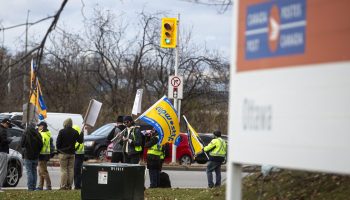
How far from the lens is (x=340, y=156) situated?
3752 millimetres

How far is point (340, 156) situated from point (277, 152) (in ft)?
1.79

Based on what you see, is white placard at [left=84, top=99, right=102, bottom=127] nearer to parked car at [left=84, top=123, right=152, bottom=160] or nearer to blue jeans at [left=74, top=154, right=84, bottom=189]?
blue jeans at [left=74, top=154, right=84, bottom=189]

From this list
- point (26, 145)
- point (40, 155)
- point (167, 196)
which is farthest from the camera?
point (40, 155)

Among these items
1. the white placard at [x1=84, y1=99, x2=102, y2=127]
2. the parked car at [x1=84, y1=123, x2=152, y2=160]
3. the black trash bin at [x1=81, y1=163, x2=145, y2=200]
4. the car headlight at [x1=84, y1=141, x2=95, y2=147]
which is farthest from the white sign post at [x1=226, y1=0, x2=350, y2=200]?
the car headlight at [x1=84, y1=141, x2=95, y2=147]

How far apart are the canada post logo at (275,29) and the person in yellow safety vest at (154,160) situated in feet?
43.2

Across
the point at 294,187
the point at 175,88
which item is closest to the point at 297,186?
the point at 294,187

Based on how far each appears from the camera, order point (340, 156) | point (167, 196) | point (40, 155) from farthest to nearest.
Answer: point (40, 155) → point (167, 196) → point (340, 156)

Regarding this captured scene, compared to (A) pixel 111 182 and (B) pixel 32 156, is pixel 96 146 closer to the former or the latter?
(B) pixel 32 156

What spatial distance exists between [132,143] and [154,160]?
962 millimetres

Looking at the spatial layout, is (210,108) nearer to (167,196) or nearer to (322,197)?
(167,196)

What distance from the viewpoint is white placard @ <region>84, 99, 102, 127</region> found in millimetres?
17969

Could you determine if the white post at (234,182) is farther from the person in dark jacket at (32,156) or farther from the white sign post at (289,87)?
the person in dark jacket at (32,156)

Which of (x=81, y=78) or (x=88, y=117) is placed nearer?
(x=88, y=117)

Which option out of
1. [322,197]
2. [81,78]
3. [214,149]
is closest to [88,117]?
[214,149]
